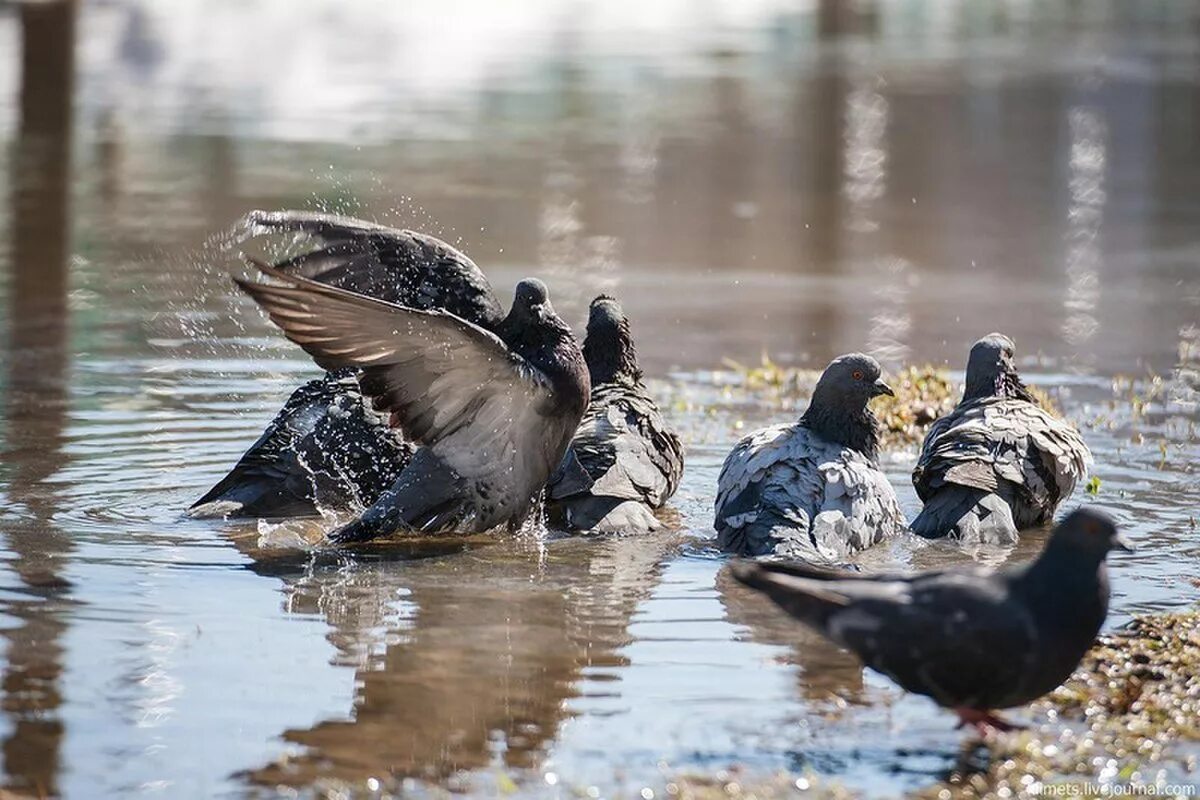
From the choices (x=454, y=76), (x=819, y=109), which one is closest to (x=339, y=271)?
(x=819, y=109)

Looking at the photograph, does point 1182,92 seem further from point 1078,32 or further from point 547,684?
point 547,684

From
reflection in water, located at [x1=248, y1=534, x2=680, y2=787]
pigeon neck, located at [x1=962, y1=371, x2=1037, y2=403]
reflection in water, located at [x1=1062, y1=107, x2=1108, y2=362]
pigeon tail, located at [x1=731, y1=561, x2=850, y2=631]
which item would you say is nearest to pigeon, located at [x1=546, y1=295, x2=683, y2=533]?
reflection in water, located at [x1=248, y1=534, x2=680, y2=787]

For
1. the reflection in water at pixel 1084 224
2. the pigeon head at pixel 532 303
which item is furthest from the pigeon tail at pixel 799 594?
the reflection in water at pixel 1084 224

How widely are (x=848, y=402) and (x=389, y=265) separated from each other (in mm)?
2077

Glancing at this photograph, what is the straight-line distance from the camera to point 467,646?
Result: 19.9 feet

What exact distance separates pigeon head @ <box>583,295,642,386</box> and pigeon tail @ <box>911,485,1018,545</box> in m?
1.58

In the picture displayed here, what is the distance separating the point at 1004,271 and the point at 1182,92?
10.9 metres

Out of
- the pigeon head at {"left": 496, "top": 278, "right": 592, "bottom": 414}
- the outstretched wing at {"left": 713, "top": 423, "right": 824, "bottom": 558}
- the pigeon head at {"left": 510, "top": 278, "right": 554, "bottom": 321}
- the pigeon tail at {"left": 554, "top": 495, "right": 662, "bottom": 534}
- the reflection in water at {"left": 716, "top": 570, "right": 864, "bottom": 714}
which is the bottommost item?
the reflection in water at {"left": 716, "top": 570, "right": 864, "bottom": 714}

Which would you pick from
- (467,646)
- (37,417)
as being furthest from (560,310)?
(467,646)

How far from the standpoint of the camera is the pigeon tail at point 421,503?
7.48m

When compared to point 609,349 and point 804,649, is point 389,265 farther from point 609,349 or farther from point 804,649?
point 804,649

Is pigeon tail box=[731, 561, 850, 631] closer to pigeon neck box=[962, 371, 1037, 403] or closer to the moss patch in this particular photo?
the moss patch

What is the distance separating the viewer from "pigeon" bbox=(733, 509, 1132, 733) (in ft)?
16.7

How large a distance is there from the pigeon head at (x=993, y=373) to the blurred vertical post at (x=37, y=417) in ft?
12.5
